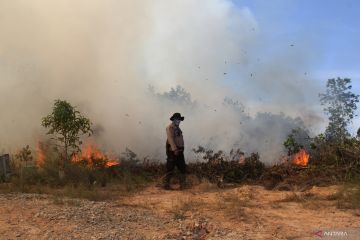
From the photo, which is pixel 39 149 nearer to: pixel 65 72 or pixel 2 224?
pixel 65 72

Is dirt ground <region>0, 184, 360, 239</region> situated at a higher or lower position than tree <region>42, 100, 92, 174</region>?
lower

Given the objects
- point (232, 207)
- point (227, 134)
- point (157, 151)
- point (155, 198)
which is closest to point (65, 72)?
point (157, 151)

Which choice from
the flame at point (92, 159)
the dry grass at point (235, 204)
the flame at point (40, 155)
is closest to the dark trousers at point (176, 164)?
the dry grass at point (235, 204)

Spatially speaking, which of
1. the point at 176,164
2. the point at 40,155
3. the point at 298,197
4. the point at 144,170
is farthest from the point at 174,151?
the point at 40,155

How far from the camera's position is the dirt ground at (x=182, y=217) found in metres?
6.75

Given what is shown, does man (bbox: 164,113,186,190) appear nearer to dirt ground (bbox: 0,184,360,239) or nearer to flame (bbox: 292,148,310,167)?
dirt ground (bbox: 0,184,360,239)

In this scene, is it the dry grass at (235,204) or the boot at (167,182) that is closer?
the dry grass at (235,204)

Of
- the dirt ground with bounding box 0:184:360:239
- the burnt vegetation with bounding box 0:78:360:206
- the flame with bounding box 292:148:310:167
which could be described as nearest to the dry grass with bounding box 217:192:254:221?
the dirt ground with bounding box 0:184:360:239

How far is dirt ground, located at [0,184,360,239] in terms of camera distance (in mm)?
6746

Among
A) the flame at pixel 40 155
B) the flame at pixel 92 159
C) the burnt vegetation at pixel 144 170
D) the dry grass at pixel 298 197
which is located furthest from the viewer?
the flame at pixel 40 155

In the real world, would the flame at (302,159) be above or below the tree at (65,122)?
below

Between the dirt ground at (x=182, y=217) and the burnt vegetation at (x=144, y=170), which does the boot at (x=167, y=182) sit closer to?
the burnt vegetation at (x=144, y=170)

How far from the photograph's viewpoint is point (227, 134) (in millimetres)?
16484

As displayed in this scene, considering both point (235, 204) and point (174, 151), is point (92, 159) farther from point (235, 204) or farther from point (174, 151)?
point (235, 204)
